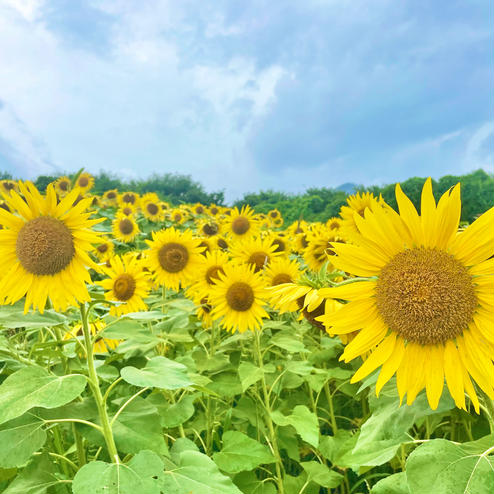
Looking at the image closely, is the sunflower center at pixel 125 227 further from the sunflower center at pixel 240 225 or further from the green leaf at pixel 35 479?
the green leaf at pixel 35 479

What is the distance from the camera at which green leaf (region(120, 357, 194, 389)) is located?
1203mm

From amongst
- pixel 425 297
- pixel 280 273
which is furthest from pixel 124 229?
pixel 425 297

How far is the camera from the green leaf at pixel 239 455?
1653mm

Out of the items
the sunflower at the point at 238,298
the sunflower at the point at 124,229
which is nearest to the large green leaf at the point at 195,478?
the sunflower at the point at 238,298

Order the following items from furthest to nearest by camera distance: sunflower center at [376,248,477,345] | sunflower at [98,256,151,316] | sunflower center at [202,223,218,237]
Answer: sunflower center at [202,223,218,237], sunflower at [98,256,151,316], sunflower center at [376,248,477,345]

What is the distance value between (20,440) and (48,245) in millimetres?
596

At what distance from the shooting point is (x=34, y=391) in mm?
1195

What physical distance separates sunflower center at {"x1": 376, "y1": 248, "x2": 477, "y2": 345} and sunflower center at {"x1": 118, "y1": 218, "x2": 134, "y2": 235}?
5.32 metres

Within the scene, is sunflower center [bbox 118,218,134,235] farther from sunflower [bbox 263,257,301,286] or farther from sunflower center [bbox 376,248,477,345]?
sunflower center [bbox 376,248,477,345]

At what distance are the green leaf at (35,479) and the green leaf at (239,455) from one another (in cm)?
60

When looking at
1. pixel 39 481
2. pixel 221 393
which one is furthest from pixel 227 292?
pixel 39 481

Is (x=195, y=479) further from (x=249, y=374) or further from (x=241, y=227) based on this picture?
(x=241, y=227)

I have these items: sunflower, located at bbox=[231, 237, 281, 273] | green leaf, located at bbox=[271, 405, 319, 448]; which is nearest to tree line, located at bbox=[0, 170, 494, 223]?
sunflower, located at bbox=[231, 237, 281, 273]

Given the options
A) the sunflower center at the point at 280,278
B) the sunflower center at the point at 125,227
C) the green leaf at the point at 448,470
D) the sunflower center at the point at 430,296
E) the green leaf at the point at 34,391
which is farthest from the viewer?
the sunflower center at the point at 125,227
